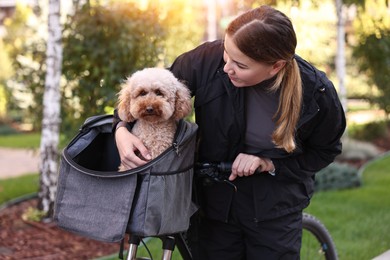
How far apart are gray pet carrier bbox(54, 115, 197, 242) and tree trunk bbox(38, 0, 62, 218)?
3350 millimetres

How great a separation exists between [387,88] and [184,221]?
7.55 metres

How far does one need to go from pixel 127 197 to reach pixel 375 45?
678 centimetres

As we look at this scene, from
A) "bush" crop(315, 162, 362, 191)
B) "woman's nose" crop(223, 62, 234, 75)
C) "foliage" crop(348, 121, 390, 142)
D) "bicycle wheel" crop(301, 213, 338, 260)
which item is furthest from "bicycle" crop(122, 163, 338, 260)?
"foliage" crop(348, 121, 390, 142)

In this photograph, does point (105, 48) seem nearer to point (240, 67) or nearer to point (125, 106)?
point (125, 106)

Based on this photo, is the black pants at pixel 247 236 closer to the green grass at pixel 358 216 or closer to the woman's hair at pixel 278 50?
the woman's hair at pixel 278 50

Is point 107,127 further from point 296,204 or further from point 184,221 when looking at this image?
point 296,204

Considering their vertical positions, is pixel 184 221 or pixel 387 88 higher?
pixel 184 221

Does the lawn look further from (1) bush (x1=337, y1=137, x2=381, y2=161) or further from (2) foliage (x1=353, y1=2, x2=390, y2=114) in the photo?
(1) bush (x1=337, y1=137, x2=381, y2=161)

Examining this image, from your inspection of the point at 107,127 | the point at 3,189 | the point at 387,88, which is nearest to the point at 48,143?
the point at 3,189

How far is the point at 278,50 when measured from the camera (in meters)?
2.25

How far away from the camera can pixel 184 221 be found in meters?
2.26

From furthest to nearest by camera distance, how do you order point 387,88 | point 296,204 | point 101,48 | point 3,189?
point 387,88, point 3,189, point 101,48, point 296,204

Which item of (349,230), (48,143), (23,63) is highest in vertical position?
(23,63)

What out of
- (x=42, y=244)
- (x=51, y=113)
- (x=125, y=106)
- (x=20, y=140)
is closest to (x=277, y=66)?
(x=125, y=106)
